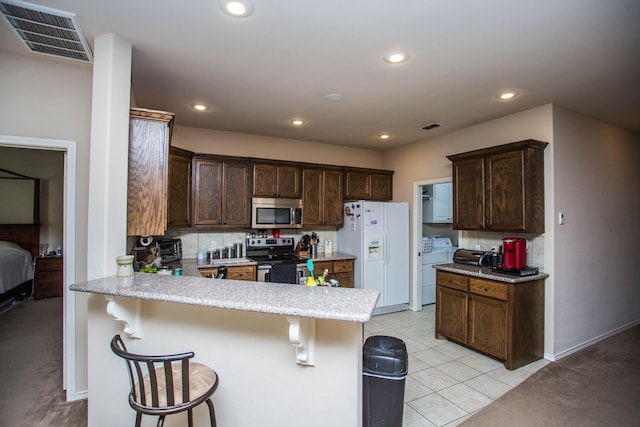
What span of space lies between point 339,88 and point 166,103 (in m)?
1.86

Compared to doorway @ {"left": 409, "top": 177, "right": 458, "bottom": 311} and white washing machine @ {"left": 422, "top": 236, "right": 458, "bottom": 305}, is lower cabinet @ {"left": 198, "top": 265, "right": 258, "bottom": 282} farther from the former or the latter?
white washing machine @ {"left": 422, "top": 236, "right": 458, "bottom": 305}

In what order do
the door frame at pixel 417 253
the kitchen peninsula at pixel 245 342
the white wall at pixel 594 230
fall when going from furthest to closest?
the door frame at pixel 417 253 < the white wall at pixel 594 230 < the kitchen peninsula at pixel 245 342

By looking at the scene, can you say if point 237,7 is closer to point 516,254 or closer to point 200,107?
point 200,107

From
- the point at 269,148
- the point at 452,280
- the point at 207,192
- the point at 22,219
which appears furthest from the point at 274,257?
the point at 22,219

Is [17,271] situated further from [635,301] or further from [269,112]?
[635,301]

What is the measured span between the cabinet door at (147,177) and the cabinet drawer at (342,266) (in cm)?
282

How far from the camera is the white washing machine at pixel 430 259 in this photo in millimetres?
5250

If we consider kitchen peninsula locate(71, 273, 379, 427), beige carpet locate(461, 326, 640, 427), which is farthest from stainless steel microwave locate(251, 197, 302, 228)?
beige carpet locate(461, 326, 640, 427)

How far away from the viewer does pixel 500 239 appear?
3.81 m

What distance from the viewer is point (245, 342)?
179 cm

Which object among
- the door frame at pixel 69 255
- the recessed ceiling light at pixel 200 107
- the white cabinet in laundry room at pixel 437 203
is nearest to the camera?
the door frame at pixel 69 255

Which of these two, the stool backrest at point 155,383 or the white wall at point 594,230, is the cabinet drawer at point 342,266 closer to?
→ the white wall at point 594,230

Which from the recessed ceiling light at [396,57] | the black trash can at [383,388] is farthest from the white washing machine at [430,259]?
the black trash can at [383,388]

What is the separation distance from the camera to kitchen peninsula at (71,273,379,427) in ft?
5.11
